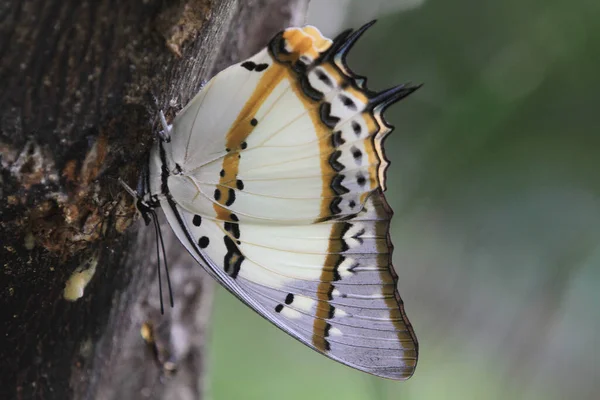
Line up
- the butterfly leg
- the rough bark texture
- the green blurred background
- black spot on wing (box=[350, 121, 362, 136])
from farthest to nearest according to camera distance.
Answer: the green blurred background < black spot on wing (box=[350, 121, 362, 136]) < the butterfly leg < the rough bark texture

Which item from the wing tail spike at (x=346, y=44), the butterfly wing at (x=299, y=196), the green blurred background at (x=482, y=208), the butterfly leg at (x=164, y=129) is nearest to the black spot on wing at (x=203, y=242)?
the butterfly wing at (x=299, y=196)

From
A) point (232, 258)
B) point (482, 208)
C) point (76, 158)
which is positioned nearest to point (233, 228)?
point (232, 258)

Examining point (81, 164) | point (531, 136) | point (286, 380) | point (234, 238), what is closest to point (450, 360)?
point (286, 380)

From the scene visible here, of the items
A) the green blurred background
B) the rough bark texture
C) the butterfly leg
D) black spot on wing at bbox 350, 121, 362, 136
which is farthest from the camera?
the green blurred background

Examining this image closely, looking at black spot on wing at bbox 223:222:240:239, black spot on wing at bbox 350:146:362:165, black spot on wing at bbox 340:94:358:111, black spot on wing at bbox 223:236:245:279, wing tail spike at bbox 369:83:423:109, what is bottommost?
black spot on wing at bbox 223:236:245:279

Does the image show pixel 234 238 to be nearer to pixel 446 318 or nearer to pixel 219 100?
pixel 219 100

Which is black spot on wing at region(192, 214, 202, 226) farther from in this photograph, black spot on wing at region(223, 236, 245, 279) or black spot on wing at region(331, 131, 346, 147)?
black spot on wing at region(331, 131, 346, 147)

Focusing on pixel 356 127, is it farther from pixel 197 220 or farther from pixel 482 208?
pixel 482 208

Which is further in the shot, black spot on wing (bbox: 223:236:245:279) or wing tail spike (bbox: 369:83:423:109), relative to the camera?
black spot on wing (bbox: 223:236:245:279)

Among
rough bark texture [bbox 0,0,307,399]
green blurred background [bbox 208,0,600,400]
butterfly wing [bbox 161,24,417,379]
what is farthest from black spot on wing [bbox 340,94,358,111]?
green blurred background [bbox 208,0,600,400]
